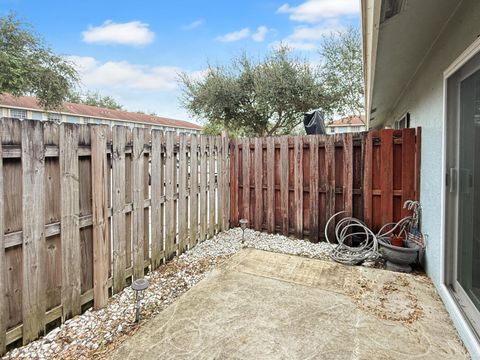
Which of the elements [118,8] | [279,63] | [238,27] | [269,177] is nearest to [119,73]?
[118,8]

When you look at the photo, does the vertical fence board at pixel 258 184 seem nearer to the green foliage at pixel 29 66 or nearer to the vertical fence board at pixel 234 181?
the vertical fence board at pixel 234 181

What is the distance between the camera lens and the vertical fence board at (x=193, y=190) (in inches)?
160

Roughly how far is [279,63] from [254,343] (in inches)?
470

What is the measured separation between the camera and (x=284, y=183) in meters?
4.77

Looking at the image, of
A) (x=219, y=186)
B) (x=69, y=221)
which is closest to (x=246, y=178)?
(x=219, y=186)

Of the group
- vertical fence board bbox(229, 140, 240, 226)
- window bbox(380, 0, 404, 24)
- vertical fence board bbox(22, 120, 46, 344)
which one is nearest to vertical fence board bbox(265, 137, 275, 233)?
vertical fence board bbox(229, 140, 240, 226)

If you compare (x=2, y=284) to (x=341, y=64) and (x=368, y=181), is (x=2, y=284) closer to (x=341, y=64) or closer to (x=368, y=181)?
(x=368, y=181)

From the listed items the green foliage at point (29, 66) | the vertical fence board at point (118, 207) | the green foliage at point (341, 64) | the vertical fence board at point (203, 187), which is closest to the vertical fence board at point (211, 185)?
the vertical fence board at point (203, 187)

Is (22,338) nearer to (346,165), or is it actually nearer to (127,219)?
(127,219)

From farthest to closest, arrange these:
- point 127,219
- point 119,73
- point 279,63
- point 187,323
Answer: point 119,73 → point 279,63 → point 127,219 → point 187,323

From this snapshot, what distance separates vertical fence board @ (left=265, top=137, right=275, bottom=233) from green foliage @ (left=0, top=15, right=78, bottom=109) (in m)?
13.2

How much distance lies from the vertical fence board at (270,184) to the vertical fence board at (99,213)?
286cm

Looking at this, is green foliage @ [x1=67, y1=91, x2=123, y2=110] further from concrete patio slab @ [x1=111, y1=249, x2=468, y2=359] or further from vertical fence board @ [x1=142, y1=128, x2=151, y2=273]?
concrete patio slab @ [x1=111, y1=249, x2=468, y2=359]

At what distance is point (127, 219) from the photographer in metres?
2.99
